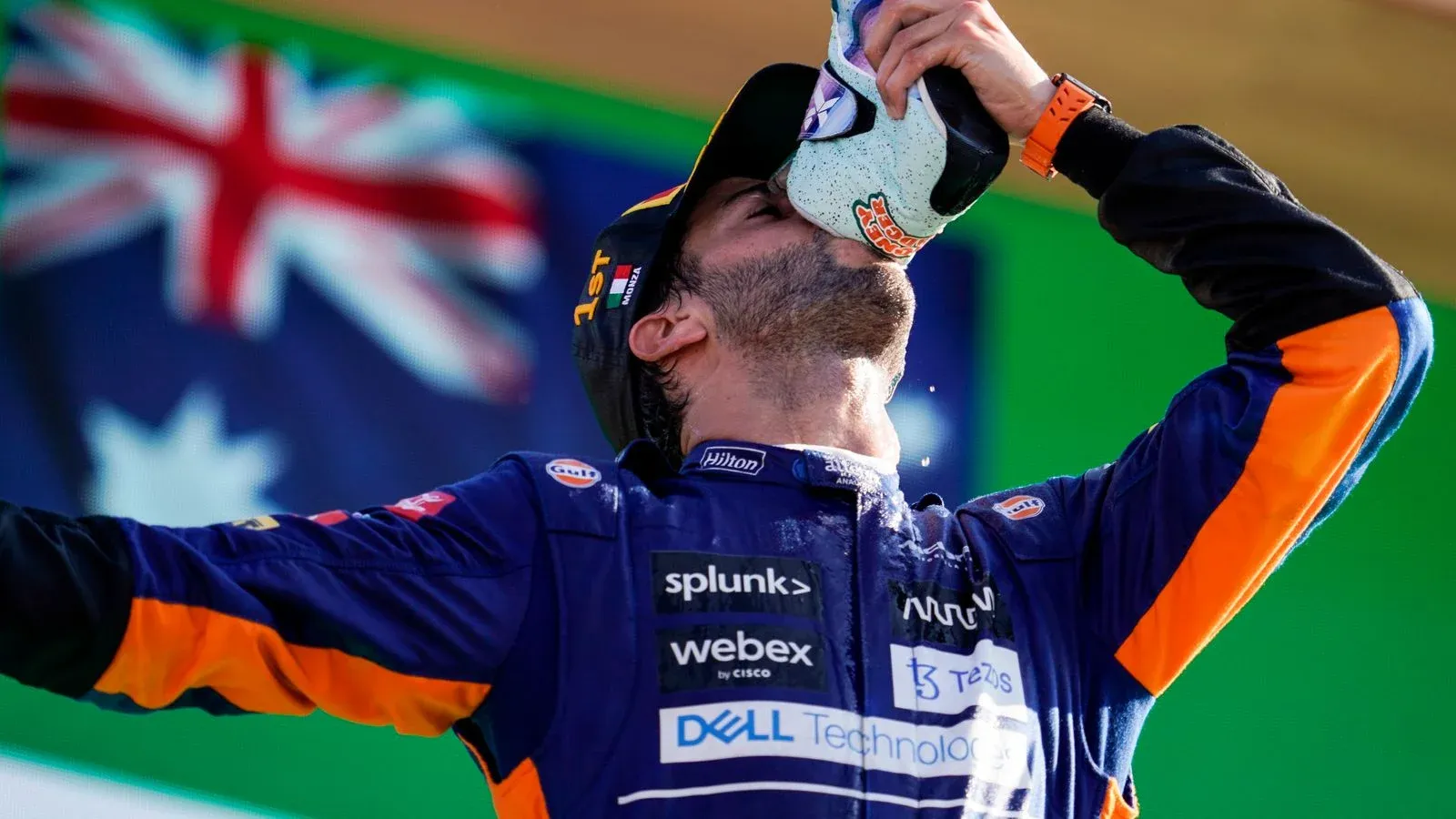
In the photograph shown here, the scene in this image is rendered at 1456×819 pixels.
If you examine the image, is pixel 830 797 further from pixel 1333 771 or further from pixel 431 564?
pixel 1333 771

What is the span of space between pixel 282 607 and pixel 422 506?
18cm

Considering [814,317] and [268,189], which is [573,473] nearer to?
[814,317]

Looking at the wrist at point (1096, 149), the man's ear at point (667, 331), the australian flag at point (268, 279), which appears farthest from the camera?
the australian flag at point (268, 279)

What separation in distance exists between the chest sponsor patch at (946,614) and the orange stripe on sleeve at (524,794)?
0.35 m

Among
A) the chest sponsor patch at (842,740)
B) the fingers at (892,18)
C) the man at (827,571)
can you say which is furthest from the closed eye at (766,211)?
the chest sponsor patch at (842,740)

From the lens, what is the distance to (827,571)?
5.74 ft

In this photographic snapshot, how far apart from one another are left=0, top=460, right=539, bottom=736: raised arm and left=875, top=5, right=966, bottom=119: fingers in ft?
1.82

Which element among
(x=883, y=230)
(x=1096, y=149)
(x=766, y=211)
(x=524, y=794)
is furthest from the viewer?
(x=766, y=211)

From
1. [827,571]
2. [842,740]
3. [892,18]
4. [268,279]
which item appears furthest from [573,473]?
[268,279]

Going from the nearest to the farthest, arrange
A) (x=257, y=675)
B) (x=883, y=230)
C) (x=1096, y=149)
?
(x=257, y=675) < (x=1096, y=149) < (x=883, y=230)

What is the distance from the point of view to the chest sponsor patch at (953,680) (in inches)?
66.6

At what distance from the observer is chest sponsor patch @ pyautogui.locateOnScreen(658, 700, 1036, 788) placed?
5.27 ft

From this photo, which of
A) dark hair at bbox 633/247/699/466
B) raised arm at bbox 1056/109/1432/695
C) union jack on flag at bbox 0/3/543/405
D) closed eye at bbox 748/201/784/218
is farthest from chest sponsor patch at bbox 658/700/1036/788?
union jack on flag at bbox 0/3/543/405

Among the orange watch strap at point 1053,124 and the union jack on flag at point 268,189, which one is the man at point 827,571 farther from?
the union jack on flag at point 268,189
